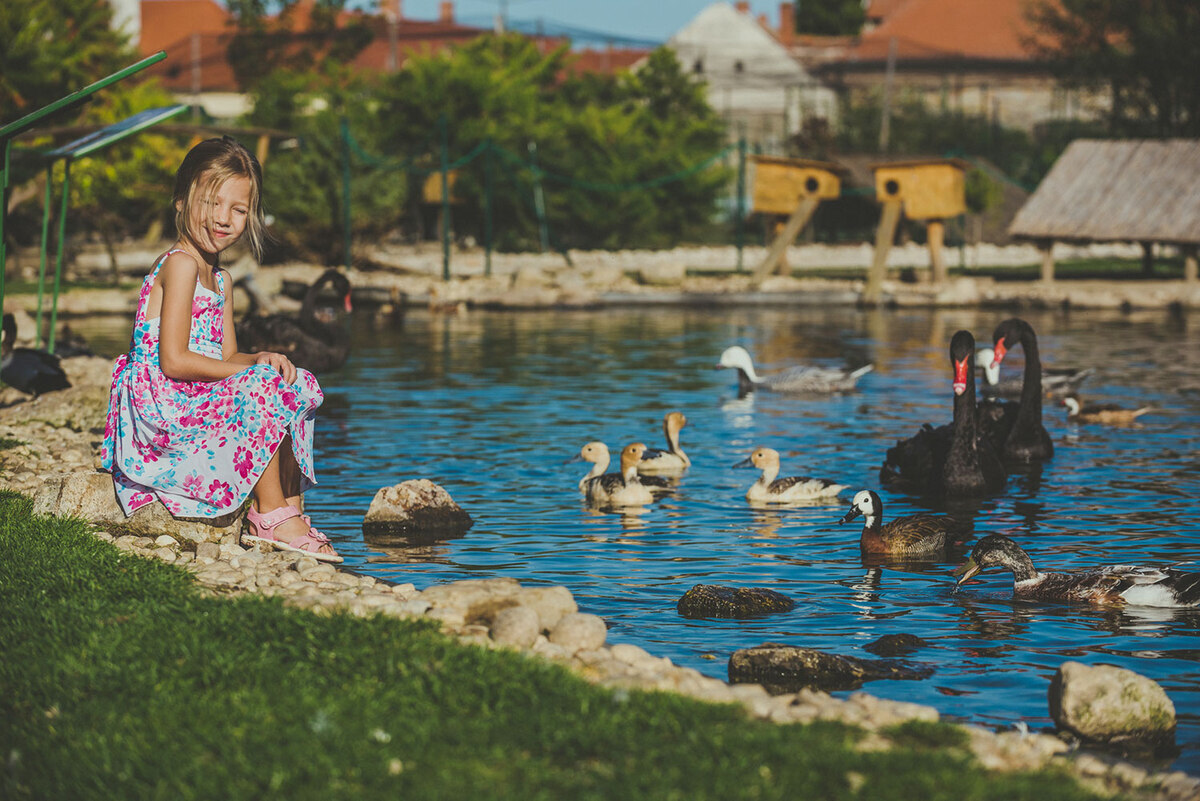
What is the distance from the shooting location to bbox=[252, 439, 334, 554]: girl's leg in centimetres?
707

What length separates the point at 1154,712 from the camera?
5.39 m

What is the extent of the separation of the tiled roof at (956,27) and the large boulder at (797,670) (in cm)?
6305

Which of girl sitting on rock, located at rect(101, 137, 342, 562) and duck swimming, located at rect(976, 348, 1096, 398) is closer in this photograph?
girl sitting on rock, located at rect(101, 137, 342, 562)

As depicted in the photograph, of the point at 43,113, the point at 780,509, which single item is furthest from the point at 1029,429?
the point at 43,113

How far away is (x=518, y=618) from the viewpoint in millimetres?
5805

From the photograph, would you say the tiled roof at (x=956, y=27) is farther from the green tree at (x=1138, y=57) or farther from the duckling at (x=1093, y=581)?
Answer: the duckling at (x=1093, y=581)

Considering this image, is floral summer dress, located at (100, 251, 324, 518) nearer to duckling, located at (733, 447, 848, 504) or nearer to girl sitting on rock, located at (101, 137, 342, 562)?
girl sitting on rock, located at (101, 137, 342, 562)

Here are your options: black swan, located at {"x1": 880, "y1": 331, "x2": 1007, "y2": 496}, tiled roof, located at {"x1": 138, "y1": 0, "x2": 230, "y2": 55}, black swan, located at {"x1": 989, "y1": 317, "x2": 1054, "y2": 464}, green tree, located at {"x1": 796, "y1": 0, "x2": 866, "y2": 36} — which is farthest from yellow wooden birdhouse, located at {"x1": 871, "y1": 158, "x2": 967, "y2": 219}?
tiled roof, located at {"x1": 138, "y1": 0, "x2": 230, "y2": 55}

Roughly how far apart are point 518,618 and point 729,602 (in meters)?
1.78

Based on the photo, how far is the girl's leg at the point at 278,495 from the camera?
23.2 ft

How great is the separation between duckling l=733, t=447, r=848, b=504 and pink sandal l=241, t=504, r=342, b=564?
378 centimetres

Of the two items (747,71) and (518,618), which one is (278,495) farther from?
(747,71)

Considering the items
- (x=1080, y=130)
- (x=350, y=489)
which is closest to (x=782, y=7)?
(x=1080, y=130)

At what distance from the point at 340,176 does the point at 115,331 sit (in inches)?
472
